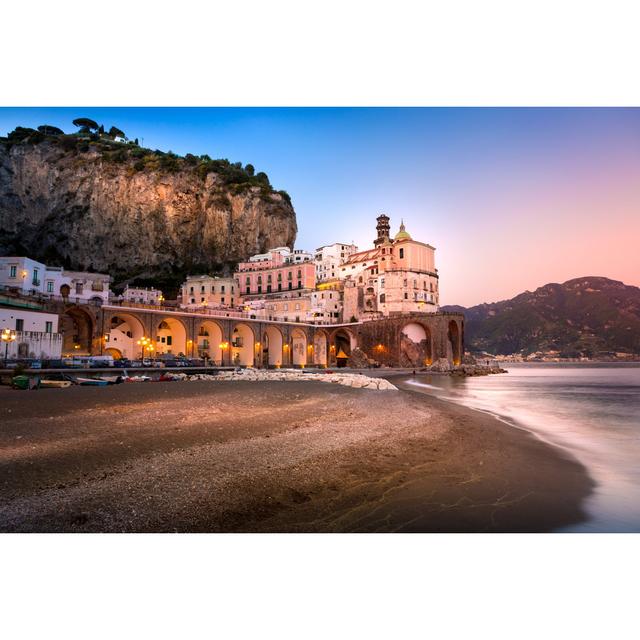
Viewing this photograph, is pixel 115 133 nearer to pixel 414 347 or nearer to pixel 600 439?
pixel 414 347

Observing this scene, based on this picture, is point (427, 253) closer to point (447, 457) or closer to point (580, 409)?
point (580, 409)

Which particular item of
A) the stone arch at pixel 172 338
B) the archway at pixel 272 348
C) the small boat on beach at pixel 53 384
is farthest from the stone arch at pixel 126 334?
the small boat on beach at pixel 53 384

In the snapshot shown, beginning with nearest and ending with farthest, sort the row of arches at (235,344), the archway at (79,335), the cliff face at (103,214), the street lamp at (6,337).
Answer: the street lamp at (6,337) < the archway at (79,335) < the row of arches at (235,344) < the cliff face at (103,214)

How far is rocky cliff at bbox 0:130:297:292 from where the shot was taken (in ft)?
247

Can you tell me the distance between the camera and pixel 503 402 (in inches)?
1016

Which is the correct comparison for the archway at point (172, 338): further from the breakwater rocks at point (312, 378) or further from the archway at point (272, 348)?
the breakwater rocks at point (312, 378)

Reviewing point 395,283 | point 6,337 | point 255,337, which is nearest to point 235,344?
point 255,337

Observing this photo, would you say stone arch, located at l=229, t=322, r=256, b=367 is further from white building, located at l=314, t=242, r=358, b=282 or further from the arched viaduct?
white building, located at l=314, t=242, r=358, b=282

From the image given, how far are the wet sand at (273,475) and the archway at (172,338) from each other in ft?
115

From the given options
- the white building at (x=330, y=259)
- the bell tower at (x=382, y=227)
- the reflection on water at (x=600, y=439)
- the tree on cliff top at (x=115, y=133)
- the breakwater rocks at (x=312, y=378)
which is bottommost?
the reflection on water at (x=600, y=439)

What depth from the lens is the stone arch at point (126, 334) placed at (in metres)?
43.2

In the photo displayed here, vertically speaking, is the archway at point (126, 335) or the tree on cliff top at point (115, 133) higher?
the tree on cliff top at point (115, 133)

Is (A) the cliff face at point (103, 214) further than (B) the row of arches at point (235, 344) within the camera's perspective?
Yes

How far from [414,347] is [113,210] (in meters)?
62.4
